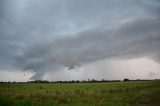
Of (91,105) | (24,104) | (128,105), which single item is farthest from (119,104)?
(24,104)

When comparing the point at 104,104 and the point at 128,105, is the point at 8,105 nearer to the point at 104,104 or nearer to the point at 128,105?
the point at 104,104

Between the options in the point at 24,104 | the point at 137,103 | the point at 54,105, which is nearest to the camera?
the point at 24,104

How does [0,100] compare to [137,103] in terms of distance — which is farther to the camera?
[137,103]

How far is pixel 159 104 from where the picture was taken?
28516 millimetres

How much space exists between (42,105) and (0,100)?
4.54 m

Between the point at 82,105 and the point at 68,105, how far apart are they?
1.50m

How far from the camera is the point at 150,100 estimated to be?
3122 centimetres

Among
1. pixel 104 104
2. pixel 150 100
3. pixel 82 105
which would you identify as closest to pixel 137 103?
pixel 150 100

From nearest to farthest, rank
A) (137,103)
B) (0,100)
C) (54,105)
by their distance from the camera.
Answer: (0,100)
(54,105)
(137,103)

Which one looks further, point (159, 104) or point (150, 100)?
point (150, 100)

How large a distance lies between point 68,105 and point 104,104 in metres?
3.93

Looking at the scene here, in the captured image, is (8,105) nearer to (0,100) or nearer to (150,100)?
(0,100)

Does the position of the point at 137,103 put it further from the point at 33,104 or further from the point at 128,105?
the point at 33,104

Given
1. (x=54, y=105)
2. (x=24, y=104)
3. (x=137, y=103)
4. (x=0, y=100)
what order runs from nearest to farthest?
(x=0, y=100), (x=24, y=104), (x=54, y=105), (x=137, y=103)
